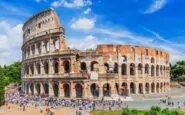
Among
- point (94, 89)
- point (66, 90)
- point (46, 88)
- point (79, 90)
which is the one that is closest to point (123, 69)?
point (94, 89)

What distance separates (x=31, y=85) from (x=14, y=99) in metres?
9.76

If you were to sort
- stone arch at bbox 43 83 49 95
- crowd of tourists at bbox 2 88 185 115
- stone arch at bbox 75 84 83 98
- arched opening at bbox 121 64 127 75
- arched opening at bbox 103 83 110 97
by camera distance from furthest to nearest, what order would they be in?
stone arch at bbox 43 83 49 95, arched opening at bbox 121 64 127 75, arched opening at bbox 103 83 110 97, stone arch at bbox 75 84 83 98, crowd of tourists at bbox 2 88 185 115

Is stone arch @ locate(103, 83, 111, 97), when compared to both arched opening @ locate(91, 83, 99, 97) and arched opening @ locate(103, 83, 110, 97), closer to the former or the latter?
arched opening @ locate(103, 83, 110, 97)

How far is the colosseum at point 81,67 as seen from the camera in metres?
51.4

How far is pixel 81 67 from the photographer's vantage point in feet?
182

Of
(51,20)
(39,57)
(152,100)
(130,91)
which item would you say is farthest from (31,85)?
(152,100)

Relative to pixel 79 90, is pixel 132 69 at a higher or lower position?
higher

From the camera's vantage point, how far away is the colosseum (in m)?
51.4

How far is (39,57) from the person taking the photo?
58.0 meters

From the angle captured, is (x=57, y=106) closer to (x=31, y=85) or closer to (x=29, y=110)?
(x=29, y=110)

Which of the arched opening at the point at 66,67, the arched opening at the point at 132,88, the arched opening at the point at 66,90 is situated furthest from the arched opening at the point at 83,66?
the arched opening at the point at 132,88

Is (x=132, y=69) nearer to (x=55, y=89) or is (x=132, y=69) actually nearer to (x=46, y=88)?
(x=55, y=89)

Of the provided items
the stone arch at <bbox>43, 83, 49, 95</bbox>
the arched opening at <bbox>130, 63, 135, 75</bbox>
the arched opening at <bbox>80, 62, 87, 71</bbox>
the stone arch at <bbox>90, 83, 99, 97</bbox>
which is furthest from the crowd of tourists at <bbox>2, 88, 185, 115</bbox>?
the arched opening at <bbox>130, 63, 135, 75</bbox>

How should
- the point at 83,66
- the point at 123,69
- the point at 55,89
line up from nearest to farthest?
1. the point at 83,66
2. the point at 55,89
3. the point at 123,69
